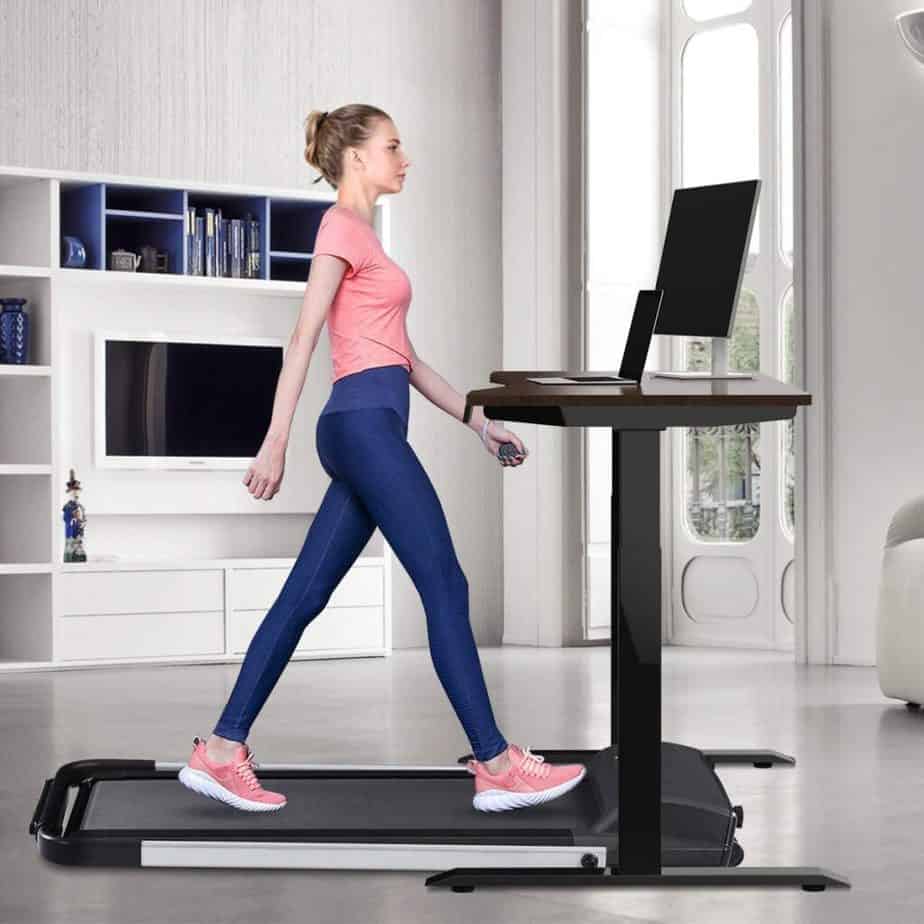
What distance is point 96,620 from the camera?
23.4 feet

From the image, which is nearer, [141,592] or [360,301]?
[360,301]

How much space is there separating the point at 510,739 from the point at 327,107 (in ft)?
12.6

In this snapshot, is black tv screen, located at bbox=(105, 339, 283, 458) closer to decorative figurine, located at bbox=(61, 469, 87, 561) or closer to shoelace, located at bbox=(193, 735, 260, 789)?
decorative figurine, located at bbox=(61, 469, 87, 561)

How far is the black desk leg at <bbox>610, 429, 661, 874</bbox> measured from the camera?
9.80ft

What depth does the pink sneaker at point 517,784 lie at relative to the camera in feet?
11.4

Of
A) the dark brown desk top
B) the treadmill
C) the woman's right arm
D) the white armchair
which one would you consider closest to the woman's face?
the woman's right arm

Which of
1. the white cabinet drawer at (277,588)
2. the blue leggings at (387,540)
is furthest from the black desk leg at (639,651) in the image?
the white cabinet drawer at (277,588)

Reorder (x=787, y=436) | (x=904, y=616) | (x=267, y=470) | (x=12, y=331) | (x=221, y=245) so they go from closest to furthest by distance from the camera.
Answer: (x=267, y=470)
(x=904, y=616)
(x=12, y=331)
(x=221, y=245)
(x=787, y=436)

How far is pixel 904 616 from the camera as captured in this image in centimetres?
571

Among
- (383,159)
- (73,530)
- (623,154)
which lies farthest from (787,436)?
(383,159)

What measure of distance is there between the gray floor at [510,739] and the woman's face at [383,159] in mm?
1372

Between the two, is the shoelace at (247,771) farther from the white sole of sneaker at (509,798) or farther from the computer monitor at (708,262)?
the computer monitor at (708,262)

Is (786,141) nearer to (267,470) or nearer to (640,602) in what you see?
(267,470)

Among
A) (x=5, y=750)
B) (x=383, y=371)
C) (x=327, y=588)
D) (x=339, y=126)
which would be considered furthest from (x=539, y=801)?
(x=5, y=750)
